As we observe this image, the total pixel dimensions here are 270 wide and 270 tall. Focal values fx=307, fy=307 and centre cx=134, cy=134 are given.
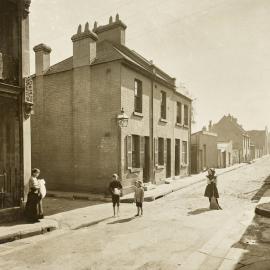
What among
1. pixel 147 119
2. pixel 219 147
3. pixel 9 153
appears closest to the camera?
pixel 9 153

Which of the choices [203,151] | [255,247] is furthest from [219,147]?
[255,247]

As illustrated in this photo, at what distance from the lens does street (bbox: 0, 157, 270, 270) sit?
235 inches

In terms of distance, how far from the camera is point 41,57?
17.4 meters

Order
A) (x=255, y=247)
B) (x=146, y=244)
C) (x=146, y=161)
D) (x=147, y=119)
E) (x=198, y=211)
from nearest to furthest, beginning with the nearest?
1. (x=255, y=247)
2. (x=146, y=244)
3. (x=198, y=211)
4. (x=147, y=119)
5. (x=146, y=161)

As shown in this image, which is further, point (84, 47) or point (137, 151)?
point (137, 151)

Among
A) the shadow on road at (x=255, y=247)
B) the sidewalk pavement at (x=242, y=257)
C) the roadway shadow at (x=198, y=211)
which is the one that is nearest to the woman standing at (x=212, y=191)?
the roadway shadow at (x=198, y=211)

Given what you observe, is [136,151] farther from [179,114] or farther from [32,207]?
[32,207]

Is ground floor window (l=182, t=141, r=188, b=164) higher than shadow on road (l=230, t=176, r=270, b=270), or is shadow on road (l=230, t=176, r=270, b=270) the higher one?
ground floor window (l=182, t=141, r=188, b=164)

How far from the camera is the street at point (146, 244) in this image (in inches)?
235

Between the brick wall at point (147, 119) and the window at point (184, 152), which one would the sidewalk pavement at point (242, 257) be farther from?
the window at point (184, 152)

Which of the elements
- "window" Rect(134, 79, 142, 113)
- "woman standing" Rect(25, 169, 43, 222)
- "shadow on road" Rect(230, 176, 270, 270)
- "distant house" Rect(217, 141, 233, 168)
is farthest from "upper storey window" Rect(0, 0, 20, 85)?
"distant house" Rect(217, 141, 233, 168)

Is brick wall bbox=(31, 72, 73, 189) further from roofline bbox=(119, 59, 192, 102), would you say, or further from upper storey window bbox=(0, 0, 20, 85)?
upper storey window bbox=(0, 0, 20, 85)

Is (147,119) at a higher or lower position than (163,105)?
lower

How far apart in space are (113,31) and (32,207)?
519 inches
